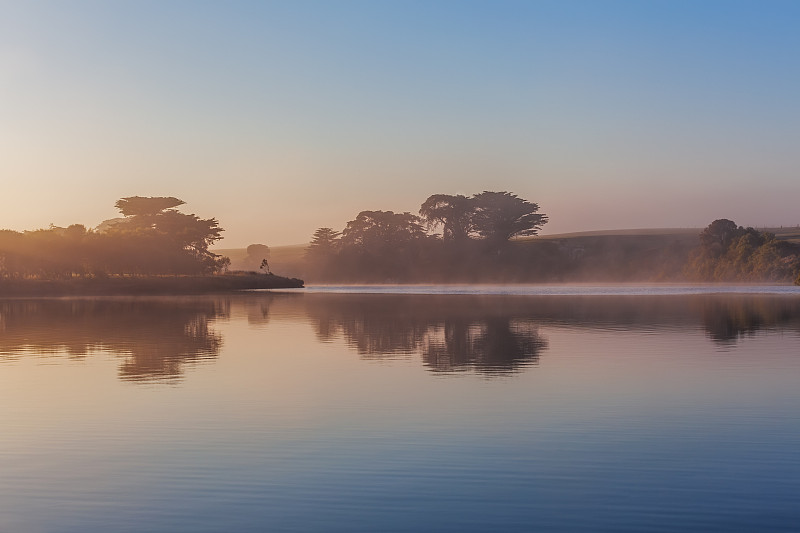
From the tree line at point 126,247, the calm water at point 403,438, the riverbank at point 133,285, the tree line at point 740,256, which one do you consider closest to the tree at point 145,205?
the tree line at point 126,247

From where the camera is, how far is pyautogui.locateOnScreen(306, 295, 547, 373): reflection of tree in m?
27.9

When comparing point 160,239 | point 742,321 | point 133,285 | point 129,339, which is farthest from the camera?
point 160,239

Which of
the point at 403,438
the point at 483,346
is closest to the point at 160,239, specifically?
the point at 483,346

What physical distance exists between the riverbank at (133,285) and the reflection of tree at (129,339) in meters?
59.3

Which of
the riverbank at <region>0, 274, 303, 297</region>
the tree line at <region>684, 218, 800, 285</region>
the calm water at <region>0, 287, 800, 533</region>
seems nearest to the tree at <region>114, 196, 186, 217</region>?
the riverbank at <region>0, 274, 303, 297</region>

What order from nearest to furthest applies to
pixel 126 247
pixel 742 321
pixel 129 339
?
pixel 129 339, pixel 742 321, pixel 126 247

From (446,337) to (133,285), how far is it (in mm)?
95855

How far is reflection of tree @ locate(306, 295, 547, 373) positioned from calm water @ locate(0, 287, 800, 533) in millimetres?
344

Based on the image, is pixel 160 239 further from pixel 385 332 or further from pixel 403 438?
pixel 403 438

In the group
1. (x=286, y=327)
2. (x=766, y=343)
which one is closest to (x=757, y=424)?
(x=766, y=343)

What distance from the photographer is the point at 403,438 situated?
51.0 ft

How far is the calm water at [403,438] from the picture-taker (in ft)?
36.6

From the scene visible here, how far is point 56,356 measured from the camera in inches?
1185

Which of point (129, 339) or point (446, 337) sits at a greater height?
point (129, 339)
